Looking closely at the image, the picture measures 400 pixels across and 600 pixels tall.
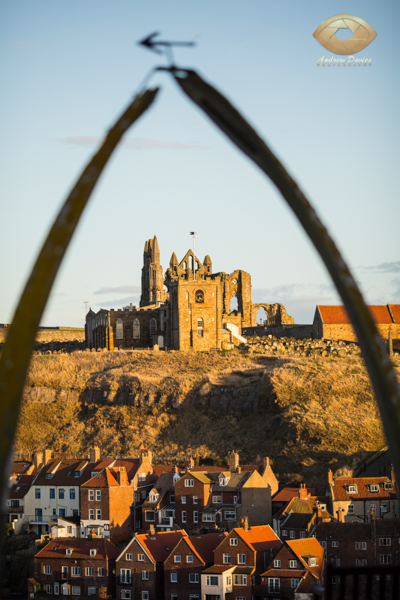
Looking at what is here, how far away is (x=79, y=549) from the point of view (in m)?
37.1

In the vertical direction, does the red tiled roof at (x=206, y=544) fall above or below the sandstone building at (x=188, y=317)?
below

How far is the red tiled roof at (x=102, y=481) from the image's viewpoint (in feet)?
139

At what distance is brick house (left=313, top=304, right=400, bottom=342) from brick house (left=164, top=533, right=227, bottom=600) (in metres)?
47.9

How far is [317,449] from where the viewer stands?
51188mm

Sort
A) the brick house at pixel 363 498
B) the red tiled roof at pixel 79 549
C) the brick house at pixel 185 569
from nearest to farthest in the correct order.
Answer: the brick house at pixel 185 569, the red tiled roof at pixel 79 549, the brick house at pixel 363 498

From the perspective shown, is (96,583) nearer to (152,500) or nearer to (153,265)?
(152,500)

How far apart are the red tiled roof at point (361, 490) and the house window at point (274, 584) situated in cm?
779

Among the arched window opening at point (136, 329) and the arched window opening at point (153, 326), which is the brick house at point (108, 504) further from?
the arched window opening at point (136, 329)

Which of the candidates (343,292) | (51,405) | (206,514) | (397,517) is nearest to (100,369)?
(51,405)

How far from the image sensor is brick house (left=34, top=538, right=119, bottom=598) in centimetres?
3600

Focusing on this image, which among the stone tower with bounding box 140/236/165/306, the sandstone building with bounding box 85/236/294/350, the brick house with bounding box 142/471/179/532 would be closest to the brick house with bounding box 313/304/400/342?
the sandstone building with bounding box 85/236/294/350

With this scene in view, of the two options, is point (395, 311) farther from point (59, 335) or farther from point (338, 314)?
point (59, 335)

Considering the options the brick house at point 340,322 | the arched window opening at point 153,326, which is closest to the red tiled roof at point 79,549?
the arched window opening at point 153,326

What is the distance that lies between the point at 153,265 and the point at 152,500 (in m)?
→ 63.3
